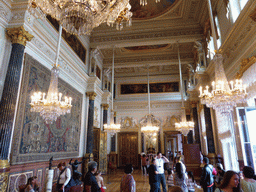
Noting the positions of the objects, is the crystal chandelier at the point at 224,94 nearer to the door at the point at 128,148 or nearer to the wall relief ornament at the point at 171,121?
the wall relief ornament at the point at 171,121

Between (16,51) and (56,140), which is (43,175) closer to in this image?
(56,140)

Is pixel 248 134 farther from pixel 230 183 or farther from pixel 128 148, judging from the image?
pixel 128 148

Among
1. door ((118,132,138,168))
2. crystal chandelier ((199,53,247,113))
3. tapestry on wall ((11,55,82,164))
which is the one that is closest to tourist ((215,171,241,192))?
crystal chandelier ((199,53,247,113))

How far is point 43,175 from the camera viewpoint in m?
5.94

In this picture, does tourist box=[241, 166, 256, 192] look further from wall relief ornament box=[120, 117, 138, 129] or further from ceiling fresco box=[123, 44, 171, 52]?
wall relief ornament box=[120, 117, 138, 129]

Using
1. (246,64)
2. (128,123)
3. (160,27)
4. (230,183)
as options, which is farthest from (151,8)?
(128,123)

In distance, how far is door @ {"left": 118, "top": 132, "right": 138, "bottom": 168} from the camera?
15.1 m

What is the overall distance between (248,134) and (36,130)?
6.84m

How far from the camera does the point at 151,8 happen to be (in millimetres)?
9305

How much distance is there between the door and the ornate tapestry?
12.5 ft

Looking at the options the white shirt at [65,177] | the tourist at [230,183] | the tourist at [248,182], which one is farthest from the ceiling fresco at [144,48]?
the tourist at [230,183]

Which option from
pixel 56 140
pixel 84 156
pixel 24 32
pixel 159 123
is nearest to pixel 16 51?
pixel 24 32

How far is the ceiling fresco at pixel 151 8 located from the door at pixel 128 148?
9.61 meters

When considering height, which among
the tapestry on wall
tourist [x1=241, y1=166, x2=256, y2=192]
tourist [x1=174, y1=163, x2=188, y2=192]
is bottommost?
tourist [x1=174, y1=163, x2=188, y2=192]
